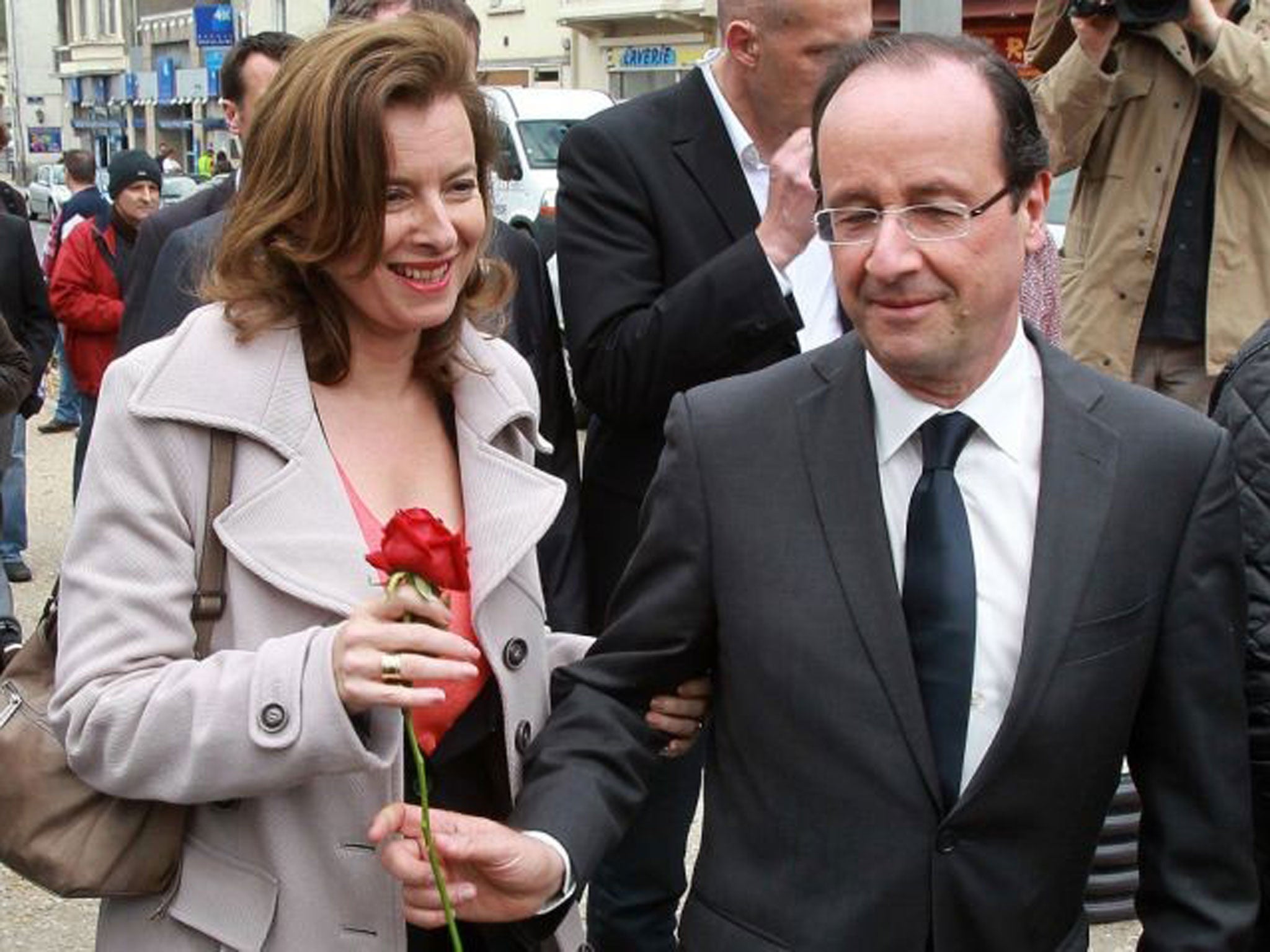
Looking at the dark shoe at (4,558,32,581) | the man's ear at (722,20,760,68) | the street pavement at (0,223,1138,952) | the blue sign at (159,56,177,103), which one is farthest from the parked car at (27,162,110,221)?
the man's ear at (722,20,760,68)

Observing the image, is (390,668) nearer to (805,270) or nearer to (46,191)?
(805,270)

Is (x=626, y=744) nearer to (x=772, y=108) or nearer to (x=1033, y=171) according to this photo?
(x=1033, y=171)

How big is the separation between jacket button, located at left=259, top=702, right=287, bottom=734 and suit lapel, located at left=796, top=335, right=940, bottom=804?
2.19 ft

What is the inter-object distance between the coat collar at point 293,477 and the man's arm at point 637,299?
28.2 inches

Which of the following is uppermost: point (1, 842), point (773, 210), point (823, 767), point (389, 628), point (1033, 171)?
point (1033, 171)

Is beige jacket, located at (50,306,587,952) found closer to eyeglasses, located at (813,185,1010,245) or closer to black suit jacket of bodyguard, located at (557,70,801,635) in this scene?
eyeglasses, located at (813,185,1010,245)

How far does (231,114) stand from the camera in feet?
16.0

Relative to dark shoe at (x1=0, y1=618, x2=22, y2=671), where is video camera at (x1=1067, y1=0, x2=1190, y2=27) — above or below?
above

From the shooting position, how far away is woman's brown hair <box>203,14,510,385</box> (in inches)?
87.3

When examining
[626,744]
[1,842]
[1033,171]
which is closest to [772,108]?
[1033,171]

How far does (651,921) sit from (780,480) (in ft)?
5.88

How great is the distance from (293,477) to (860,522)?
0.73 m

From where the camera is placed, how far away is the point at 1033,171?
80.5 inches

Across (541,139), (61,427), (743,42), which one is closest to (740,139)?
(743,42)
